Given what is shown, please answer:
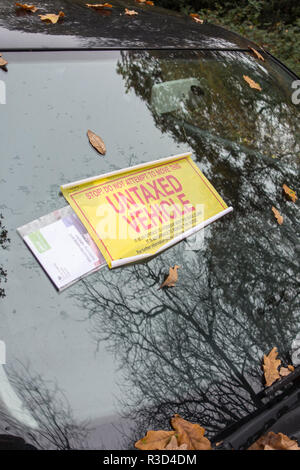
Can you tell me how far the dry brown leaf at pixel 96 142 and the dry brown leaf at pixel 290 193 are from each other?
2.62ft

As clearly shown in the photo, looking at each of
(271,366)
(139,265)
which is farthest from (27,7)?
(271,366)

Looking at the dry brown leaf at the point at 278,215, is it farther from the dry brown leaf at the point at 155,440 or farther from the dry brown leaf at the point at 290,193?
the dry brown leaf at the point at 155,440

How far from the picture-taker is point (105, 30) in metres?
1.85

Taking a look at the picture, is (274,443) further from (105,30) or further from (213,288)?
(105,30)

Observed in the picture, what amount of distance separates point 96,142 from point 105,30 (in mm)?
638

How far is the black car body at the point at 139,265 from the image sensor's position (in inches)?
45.5

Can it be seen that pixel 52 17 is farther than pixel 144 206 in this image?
Yes

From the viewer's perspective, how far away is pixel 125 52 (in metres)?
1.77

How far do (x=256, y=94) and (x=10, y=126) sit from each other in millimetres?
1209

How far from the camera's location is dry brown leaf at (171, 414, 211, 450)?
45.0 inches

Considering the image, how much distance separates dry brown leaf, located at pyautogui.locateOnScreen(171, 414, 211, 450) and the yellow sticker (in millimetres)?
491

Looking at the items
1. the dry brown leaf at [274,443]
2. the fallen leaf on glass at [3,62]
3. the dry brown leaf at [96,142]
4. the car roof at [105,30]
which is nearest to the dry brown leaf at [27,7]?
the car roof at [105,30]

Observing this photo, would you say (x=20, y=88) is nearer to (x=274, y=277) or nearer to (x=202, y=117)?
(x=202, y=117)

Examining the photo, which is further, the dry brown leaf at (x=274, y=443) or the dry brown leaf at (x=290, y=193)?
the dry brown leaf at (x=290, y=193)
